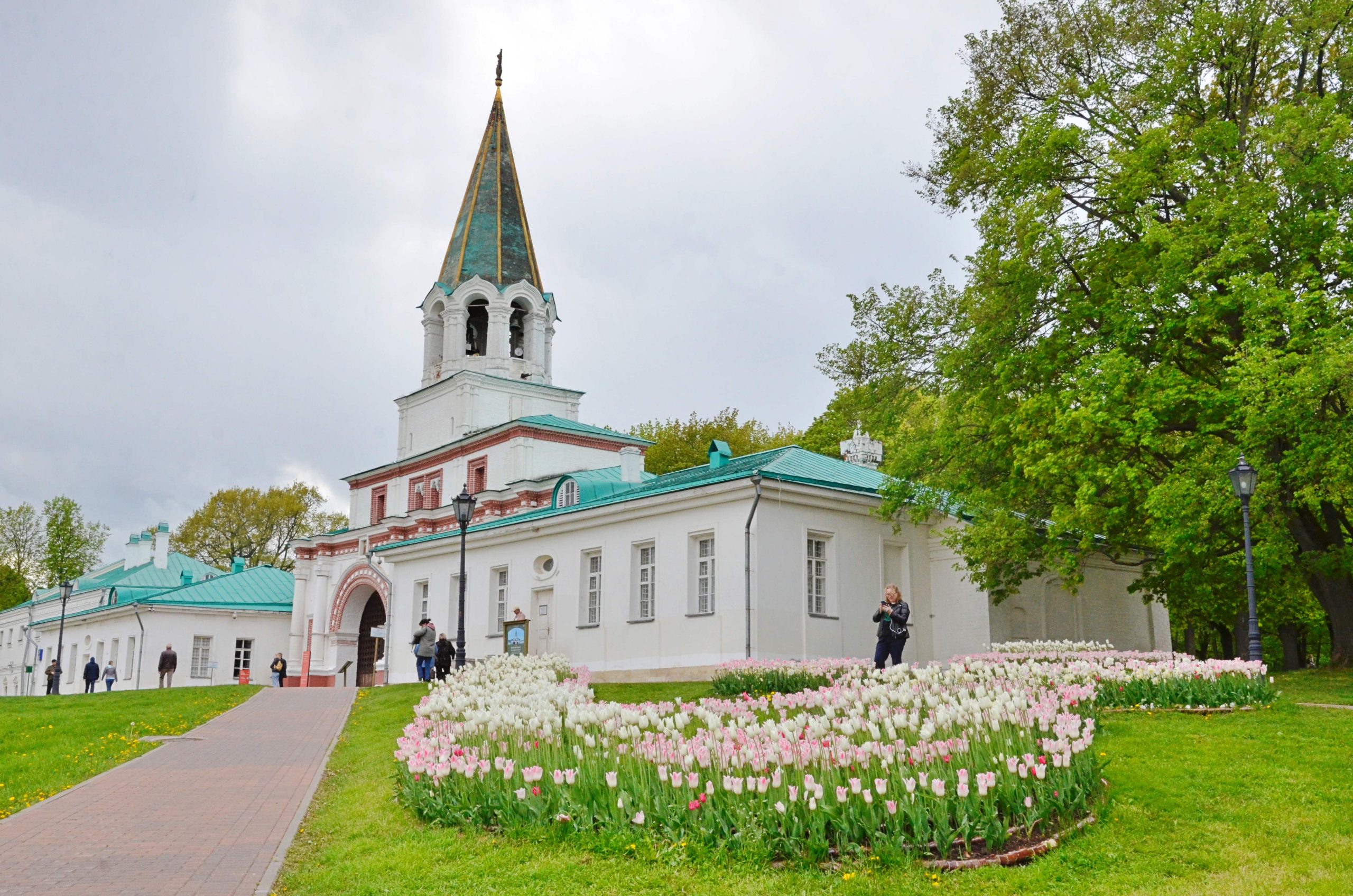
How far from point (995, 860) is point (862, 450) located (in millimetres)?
32500

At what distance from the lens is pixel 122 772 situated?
518 inches

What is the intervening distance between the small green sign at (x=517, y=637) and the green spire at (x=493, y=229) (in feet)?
74.9

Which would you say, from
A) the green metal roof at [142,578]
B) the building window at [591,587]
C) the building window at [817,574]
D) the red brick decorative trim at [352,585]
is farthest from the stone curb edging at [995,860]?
the green metal roof at [142,578]

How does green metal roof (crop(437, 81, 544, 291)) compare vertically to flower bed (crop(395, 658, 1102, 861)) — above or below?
above

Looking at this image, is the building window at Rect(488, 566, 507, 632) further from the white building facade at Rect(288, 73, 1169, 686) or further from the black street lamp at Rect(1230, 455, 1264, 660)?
the black street lamp at Rect(1230, 455, 1264, 660)

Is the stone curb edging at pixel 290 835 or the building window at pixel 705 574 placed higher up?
the building window at pixel 705 574

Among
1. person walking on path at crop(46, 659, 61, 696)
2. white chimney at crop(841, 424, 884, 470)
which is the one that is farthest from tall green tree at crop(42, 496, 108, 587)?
white chimney at crop(841, 424, 884, 470)

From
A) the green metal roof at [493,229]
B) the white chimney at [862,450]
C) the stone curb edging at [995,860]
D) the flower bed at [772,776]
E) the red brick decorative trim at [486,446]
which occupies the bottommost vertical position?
the stone curb edging at [995,860]

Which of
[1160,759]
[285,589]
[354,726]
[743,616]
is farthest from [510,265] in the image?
[1160,759]

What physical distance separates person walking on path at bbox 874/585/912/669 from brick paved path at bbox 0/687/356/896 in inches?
310

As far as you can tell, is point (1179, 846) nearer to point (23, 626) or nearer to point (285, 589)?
point (285, 589)

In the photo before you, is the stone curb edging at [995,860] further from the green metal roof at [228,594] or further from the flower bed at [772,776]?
the green metal roof at [228,594]

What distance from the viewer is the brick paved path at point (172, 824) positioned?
7.88m

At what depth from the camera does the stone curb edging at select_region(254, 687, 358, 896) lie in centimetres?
769
